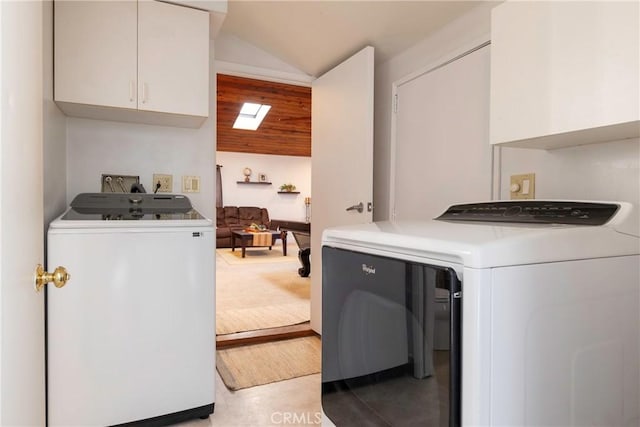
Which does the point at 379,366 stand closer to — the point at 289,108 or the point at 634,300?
the point at 634,300

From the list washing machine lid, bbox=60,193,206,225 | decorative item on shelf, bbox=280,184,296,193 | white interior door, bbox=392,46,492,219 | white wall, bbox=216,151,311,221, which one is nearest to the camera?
washing machine lid, bbox=60,193,206,225

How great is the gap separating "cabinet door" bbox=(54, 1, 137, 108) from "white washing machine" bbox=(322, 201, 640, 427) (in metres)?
1.36

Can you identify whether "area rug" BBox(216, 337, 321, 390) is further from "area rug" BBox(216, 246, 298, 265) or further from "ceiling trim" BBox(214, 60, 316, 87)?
"area rug" BBox(216, 246, 298, 265)

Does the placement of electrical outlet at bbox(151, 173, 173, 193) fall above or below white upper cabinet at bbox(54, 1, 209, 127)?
below

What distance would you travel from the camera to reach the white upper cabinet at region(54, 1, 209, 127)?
174 cm

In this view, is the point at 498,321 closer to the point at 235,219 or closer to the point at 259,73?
the point at 259,73

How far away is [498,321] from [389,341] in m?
0.34

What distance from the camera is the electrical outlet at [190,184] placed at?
2.29 meters

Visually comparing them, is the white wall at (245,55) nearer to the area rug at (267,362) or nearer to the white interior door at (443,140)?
the white interior door at (443,140)

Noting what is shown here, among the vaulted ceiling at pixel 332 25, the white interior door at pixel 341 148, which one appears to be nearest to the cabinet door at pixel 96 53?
the vaulted ceiling at pixel 332 25

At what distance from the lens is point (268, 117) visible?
6246 millimetres

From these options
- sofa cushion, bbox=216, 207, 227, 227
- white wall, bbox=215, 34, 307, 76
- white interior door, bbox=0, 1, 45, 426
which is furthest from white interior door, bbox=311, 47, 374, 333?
sofa cushion, bbox=216, 207, 227, 227

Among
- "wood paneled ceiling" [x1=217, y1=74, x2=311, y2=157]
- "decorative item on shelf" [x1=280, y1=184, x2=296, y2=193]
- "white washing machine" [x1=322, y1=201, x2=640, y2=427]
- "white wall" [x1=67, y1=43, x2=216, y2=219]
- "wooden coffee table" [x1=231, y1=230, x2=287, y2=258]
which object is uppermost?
"wood paneled ceiling" [x1=217, y1=74, x2=311, y2=157]

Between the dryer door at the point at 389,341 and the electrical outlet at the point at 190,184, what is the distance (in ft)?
4.22
